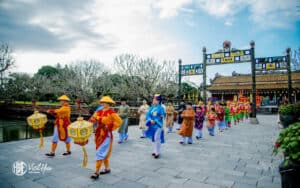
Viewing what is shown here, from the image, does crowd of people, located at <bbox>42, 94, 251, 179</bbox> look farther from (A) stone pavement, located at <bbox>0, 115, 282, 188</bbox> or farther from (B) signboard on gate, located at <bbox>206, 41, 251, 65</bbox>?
(B) signboard on gate, located at <bbox>206, 41, 251, 65</bbox>

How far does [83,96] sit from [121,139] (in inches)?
959

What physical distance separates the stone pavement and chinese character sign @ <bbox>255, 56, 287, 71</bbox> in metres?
7.49

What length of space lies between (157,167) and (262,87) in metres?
30.8

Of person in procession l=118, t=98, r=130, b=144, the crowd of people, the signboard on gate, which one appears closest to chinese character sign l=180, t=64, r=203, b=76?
the signboard on gate

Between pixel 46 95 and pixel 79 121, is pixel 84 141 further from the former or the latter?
pixel 46 95

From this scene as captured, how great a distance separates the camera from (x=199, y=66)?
14.7 metres

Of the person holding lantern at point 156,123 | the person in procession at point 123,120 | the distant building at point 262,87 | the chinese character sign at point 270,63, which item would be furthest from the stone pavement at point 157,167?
the distant building at point 262,87

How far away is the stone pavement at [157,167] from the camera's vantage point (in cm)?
382

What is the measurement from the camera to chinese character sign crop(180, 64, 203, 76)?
1471 cm

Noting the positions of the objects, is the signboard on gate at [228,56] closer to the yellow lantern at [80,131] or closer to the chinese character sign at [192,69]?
the chinese character sign at [192,69]

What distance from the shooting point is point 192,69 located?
14992mm

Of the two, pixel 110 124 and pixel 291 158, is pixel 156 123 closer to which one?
pixel 110 124

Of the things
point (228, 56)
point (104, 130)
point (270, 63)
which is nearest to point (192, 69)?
point (228, 56)

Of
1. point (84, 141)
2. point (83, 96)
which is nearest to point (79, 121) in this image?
point (84, 141)
